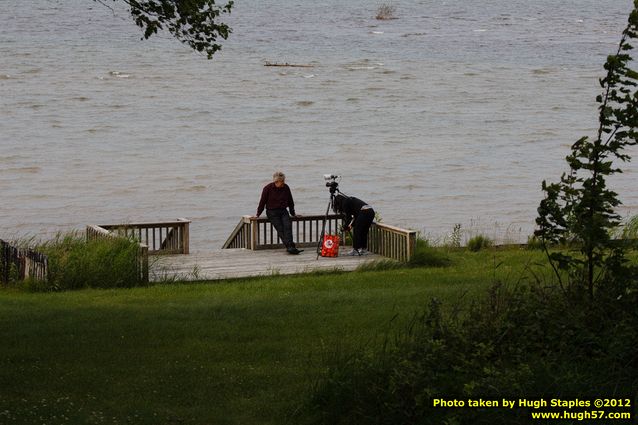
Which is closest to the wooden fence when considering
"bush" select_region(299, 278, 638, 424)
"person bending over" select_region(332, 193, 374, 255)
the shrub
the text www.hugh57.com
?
"person bending over" select_region(332, 193, 374, 255)

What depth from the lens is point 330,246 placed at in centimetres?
1861

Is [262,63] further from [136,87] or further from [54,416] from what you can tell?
[54,416]

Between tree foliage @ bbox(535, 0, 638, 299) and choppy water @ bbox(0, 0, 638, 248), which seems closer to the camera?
tree foliage @ bbox(535, 0, 638, 299)

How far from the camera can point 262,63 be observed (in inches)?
2470

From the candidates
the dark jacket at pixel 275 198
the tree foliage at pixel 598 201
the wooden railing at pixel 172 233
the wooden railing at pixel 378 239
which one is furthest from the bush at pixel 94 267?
the tree foliage at pixel 598 201

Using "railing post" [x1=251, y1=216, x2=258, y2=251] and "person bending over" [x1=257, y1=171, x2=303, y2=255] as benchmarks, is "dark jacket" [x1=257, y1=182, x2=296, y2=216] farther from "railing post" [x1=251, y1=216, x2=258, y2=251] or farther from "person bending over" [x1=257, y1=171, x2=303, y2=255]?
"railing post" [x1=251, y1=216, x2=258, y2=251]

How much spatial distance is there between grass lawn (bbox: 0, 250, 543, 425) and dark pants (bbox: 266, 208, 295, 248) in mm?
3309

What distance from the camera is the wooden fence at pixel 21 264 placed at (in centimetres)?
1558

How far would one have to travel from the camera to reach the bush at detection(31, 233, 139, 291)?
15.5m

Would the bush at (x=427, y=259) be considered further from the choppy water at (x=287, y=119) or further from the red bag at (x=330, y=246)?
the choppy water at (x=287, y=119)

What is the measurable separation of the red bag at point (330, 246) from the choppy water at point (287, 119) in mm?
6709

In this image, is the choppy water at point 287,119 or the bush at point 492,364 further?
the choppy water at point 287,119

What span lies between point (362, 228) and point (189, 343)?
8296 mm

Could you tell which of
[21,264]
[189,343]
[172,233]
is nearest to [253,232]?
[172,233]
